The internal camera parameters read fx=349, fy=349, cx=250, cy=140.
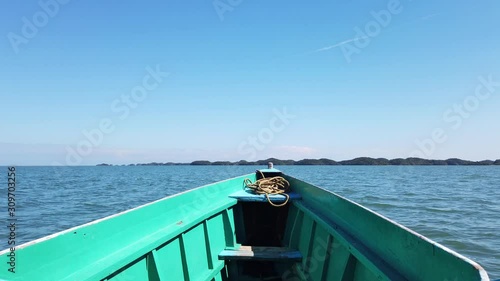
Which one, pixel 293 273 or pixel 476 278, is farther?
pixel 293 273

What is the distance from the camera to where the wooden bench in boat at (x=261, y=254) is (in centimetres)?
495

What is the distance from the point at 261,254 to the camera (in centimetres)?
511

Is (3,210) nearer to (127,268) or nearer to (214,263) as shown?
(214,263)

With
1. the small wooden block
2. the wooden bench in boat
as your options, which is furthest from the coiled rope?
the wooden bench in boat

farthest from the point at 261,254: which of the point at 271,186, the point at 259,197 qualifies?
the point at 271,186

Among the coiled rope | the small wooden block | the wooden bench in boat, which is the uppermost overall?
the coiled rope

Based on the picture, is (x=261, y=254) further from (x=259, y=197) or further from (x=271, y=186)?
(x=271, y=186)

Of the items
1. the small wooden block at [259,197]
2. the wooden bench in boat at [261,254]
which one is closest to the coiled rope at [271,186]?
the small wooden block at [259,197]

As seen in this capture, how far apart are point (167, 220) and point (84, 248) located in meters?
1.47

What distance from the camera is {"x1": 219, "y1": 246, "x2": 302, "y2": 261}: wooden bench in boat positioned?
4953mm

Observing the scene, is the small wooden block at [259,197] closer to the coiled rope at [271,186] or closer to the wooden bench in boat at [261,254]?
the coiled rope at [271,186]

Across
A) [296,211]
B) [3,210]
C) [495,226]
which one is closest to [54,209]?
[3,210]

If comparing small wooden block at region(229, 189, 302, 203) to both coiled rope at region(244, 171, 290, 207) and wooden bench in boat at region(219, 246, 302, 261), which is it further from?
wooden bench in boat at region(219, 246, 302, 261)

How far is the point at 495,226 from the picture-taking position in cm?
1247
